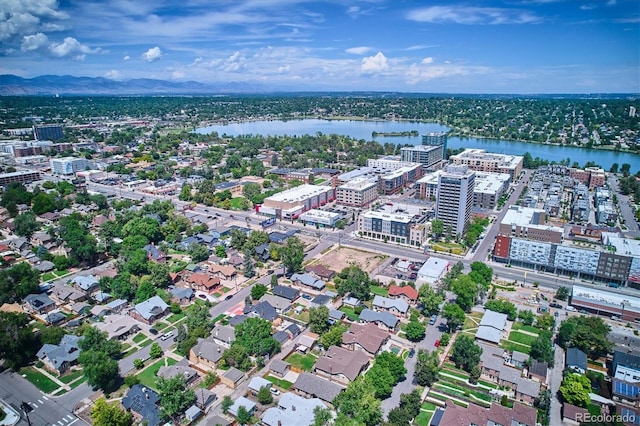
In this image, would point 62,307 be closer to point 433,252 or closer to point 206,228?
point 206,228

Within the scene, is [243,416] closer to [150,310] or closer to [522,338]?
[150,310]

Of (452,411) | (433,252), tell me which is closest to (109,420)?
(452,411)

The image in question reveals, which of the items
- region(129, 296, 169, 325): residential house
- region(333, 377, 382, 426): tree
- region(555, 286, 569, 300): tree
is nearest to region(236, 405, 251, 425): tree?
region(333, 377, 382, 426): tree

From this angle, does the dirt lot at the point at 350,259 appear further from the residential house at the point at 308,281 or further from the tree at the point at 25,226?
the tree at the point at 25,226

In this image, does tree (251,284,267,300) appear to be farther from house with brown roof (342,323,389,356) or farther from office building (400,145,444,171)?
office building (400,145,444,171)

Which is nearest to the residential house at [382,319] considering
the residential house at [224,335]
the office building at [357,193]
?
the residential house at [224,335]

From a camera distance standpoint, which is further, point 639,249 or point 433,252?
point 433,252

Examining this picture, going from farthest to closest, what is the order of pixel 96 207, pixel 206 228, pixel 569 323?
1. pixel 96 207
2. pixel 206 228
3. pixel 569 323
